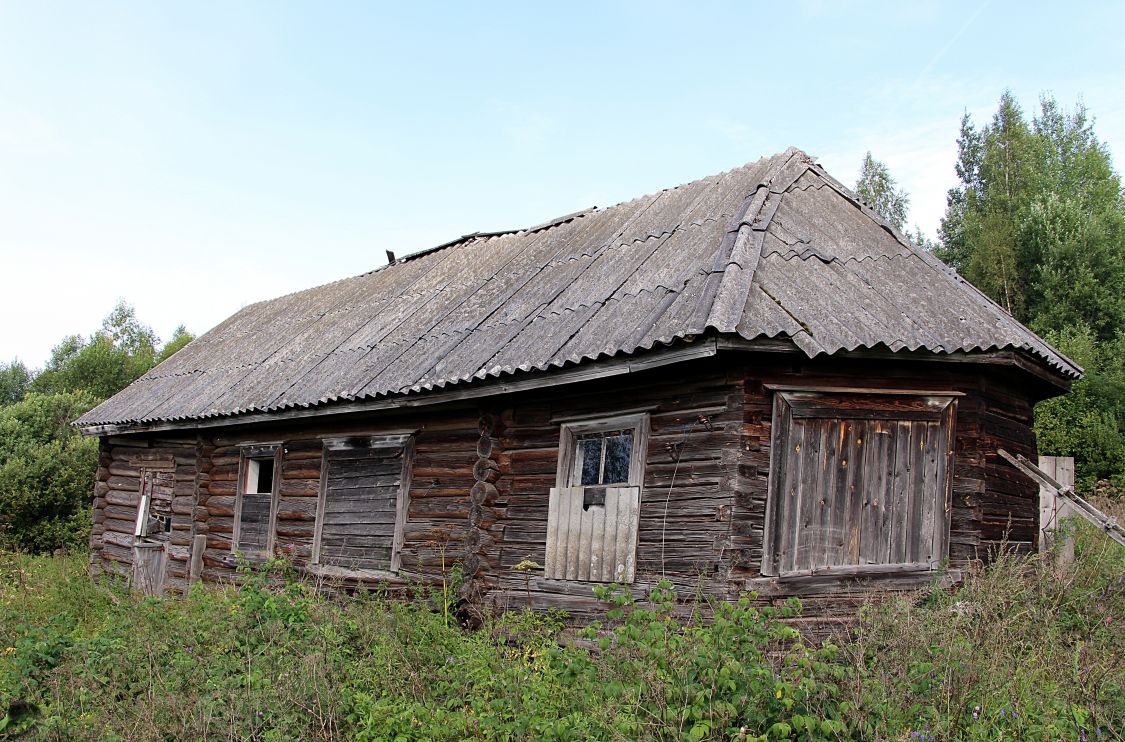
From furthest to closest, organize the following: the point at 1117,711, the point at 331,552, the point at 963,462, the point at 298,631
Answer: the point at 331,552 < the point at 963,462 < the point at 298,631 < the point at 1117,711

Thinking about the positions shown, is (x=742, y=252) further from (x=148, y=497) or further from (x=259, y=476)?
(x=148, y=497)

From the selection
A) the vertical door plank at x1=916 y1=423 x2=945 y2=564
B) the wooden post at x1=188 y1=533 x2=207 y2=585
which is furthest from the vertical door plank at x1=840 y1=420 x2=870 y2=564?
the wooden post at x1=188 y1=533 x2=207 y2=585

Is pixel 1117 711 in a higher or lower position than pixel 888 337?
lower

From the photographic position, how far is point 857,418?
7266 mm

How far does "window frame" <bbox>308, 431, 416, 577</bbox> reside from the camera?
9.53 metres

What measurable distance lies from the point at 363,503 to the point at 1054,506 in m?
7.06

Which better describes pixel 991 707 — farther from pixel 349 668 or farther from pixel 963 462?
pixel 349 668

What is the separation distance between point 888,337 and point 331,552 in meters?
6.53

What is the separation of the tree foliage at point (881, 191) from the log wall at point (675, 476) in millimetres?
26039

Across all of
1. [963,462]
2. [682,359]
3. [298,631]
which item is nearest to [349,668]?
[298,631]

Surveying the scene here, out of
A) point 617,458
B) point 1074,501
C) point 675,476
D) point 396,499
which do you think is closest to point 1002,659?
point 675,476

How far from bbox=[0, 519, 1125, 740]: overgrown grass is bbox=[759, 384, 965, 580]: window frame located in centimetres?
31

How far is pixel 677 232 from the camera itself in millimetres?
9742

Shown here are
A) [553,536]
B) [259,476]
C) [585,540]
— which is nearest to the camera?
[585,540]
